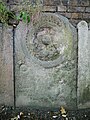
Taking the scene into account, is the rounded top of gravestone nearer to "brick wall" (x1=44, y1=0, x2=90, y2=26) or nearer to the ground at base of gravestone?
"brick wall" (x1=44, y1=0, x2=90, y2=26)

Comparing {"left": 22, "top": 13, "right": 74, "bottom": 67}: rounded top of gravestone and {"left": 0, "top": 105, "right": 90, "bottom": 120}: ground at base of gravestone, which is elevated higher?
{"left": 22, "top": 13, "right": 74, "bottom": 67}: rounded top of gravestone

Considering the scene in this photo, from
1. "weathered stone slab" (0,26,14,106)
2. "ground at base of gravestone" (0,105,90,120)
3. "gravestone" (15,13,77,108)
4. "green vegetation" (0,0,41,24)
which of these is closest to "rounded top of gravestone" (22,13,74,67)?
"gravestone" (15,13,77,108)

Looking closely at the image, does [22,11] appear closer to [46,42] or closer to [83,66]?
[46,42]

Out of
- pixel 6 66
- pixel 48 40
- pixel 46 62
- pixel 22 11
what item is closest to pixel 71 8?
pixel 48 40

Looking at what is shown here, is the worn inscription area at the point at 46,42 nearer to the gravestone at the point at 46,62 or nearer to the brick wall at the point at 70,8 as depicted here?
the gravestone at the point at 46,62

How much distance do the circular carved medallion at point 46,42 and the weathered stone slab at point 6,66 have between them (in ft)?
0.82

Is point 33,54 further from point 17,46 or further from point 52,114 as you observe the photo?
point 52,114

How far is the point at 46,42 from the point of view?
3.87 metres

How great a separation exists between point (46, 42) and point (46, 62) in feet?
0.97

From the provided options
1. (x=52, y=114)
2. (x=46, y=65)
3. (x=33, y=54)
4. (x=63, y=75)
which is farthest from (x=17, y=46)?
(x=52, y=114)

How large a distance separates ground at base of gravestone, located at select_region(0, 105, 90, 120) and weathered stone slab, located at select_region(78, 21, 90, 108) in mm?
171

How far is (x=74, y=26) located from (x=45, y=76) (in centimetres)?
85

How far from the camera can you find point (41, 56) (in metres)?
3.89

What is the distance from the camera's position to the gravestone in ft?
12.6
